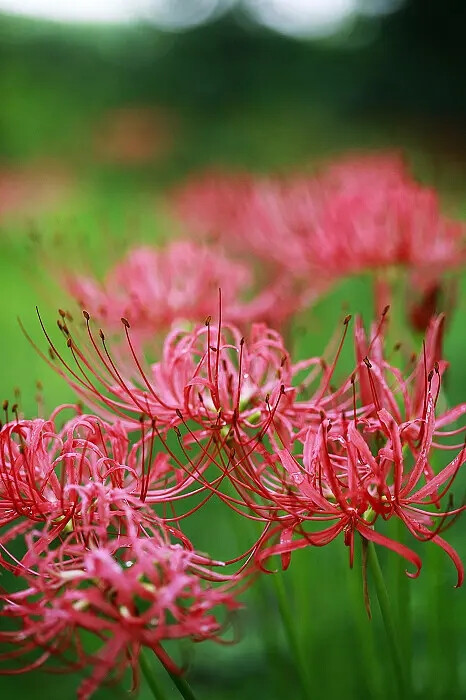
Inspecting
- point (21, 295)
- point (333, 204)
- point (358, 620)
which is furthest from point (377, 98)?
point (358, 620)

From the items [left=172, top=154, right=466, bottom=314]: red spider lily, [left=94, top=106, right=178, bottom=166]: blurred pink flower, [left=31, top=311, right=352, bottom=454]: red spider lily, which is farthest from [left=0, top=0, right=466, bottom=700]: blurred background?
[left=31, top=311, right=352, bottom=454]: red spider lily

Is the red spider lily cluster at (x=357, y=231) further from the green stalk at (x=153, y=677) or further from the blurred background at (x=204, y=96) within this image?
the blurred background at (x=204, y=96)

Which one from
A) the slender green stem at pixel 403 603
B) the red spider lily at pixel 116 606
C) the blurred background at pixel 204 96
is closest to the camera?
the red spider lily at pixel 116 606

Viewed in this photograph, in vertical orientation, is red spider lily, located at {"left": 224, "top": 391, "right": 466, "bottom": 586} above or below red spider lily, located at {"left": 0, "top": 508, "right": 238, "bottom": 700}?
above

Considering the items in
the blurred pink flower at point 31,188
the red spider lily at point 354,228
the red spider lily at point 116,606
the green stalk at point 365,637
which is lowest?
the green stalk at point 365,637

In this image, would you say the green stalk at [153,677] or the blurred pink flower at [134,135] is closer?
the green stalk at [153,677]

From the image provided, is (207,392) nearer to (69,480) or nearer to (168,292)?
(69,480)

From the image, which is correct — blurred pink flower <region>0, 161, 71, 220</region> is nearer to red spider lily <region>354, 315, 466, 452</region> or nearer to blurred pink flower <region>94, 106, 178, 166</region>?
blurred pink flower <region>94, 106, 178, 166</region>

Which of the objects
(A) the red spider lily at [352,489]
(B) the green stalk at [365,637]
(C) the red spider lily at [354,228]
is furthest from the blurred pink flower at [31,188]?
(A) the red spider lily at [352,489]
